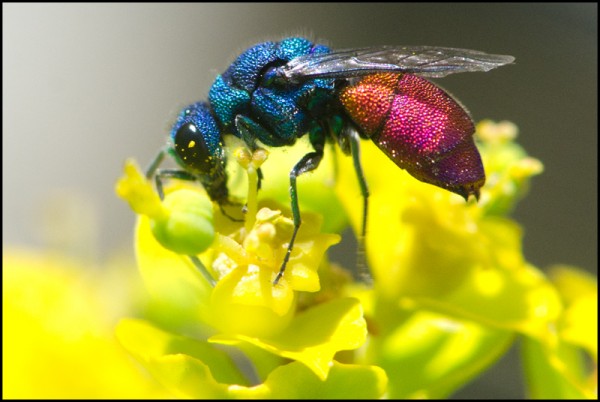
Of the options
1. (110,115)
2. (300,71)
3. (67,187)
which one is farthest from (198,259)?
(110,115)

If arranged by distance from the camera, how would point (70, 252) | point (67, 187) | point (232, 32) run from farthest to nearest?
1. point (232, 32)
2. point (67, 187)
3. point (70, 252)

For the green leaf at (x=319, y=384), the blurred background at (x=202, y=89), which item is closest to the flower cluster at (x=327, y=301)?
the green leaf at (x=319, y=384)

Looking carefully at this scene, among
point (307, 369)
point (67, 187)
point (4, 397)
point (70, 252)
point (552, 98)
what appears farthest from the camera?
point (552, 98)

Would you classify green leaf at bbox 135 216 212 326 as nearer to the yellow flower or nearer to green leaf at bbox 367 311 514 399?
the yellow flower

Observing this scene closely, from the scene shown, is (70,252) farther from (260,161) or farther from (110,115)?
(110,115)

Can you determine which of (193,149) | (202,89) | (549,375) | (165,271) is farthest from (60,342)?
(202,89)

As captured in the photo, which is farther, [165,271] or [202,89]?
[202,89]

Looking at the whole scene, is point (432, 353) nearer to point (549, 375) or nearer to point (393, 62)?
point (549, 375)
